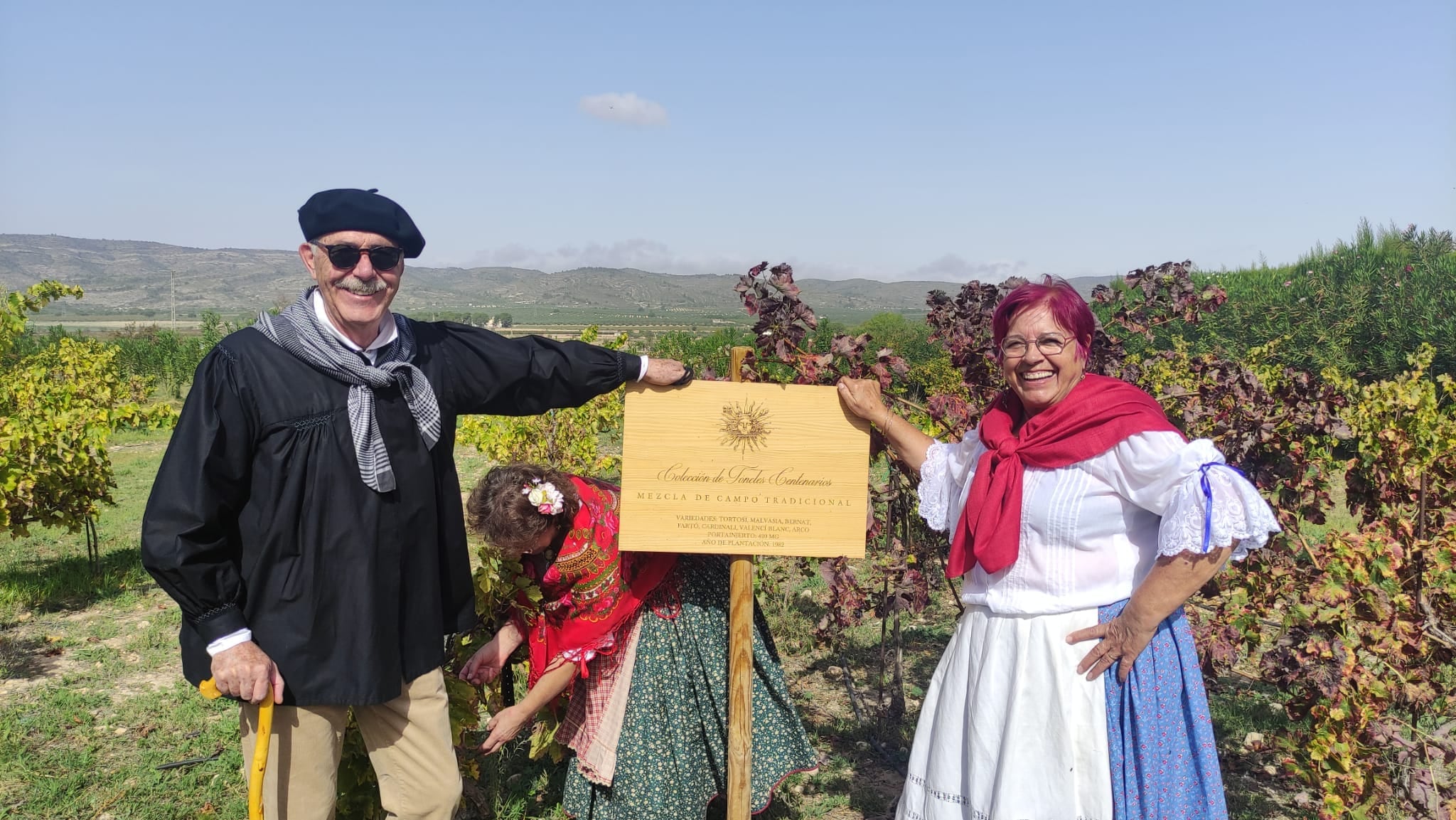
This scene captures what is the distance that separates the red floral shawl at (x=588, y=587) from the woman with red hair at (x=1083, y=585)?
0.99 m

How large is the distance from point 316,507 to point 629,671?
1167 mm

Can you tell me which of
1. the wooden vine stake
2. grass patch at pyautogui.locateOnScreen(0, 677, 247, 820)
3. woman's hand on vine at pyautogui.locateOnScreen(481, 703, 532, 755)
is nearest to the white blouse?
the wooden vine stake

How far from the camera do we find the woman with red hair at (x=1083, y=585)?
73.4 inches

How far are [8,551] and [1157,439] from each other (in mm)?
8309

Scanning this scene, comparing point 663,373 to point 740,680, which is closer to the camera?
point 663,373

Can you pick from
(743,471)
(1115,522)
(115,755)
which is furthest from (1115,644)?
(115,755)

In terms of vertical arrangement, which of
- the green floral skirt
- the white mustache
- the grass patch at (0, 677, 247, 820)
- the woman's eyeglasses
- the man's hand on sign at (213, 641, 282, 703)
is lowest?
the grass patch at (0, 677, 247, 820)

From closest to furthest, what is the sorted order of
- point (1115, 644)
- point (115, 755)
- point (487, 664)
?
1. point (1115, 644)
2. point (487, 664)
3. point (115, 755)

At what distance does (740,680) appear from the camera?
258 cm

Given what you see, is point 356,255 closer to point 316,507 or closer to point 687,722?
point 316,507

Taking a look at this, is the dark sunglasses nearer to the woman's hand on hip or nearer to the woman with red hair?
the woman with red hair

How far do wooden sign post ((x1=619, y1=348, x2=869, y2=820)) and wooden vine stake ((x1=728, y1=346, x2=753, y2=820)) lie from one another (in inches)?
3.9

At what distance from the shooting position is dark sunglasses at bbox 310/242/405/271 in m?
1.97

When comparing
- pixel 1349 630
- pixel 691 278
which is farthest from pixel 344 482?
pixel 691 278
